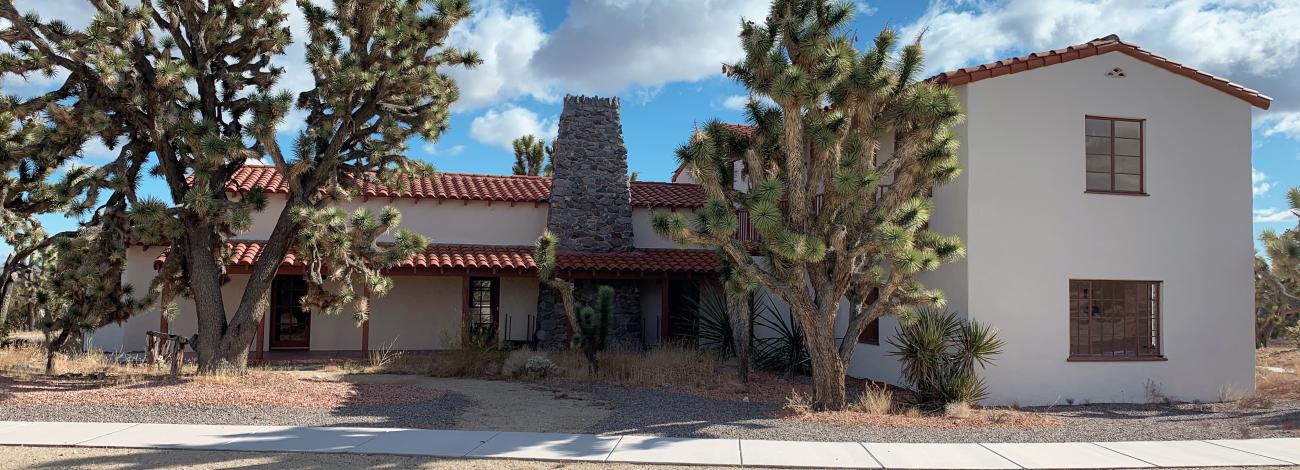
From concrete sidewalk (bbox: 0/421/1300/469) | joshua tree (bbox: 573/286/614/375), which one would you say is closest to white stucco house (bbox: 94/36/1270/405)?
concrete sidewalk (bbox: 0/421/1300/469)

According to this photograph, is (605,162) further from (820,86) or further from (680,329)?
(820,86)

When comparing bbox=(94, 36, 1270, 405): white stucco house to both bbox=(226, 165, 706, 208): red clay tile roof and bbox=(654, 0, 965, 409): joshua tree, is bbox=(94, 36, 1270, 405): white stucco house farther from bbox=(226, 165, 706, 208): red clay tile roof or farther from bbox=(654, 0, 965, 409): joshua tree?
bbox=(226, 165, 706, 208): red clay tile roof

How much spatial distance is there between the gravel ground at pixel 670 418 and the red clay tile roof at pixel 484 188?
29.8 feet

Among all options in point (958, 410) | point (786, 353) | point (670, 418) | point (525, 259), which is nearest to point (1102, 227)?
point (958, 410)

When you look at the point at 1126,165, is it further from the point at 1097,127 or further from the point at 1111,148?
the point at 1097,127

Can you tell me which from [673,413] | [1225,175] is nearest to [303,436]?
[673,413]

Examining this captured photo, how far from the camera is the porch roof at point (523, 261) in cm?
1816

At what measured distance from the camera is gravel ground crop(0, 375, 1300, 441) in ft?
31.7

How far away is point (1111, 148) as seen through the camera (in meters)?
13.4

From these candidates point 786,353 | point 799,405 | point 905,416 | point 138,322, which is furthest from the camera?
point 138,322

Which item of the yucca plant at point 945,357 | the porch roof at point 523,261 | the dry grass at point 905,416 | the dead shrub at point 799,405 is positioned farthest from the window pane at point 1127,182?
the porch roof at point 523,261

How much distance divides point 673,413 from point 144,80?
9.54 m

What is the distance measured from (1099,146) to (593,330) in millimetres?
8840

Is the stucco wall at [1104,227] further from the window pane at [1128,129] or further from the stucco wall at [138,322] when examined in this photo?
the stucco wall at [138,322]
